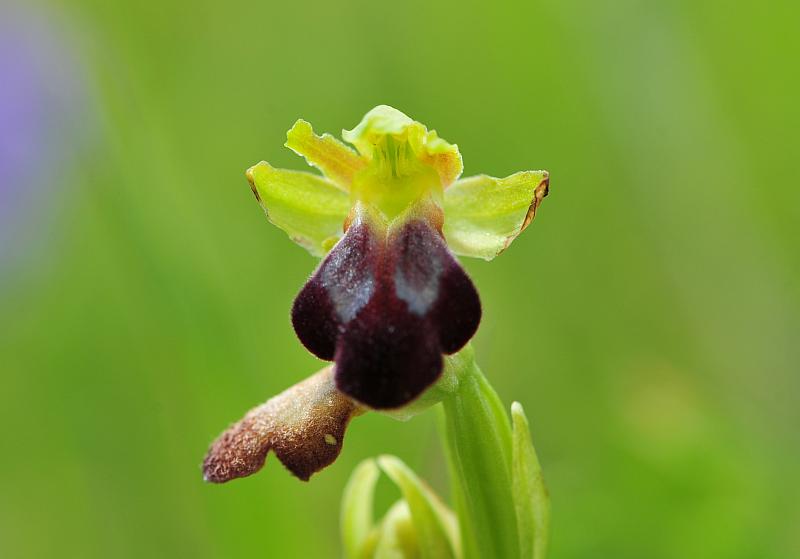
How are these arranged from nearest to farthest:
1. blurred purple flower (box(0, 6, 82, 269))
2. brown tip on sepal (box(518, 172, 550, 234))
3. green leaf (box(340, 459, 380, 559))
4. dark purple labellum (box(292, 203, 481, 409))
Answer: dark purple labellum (box(292, 203, 481, 409)) → brown tip on sepal (box(518, 172, 550, 234)) → green leaf (box(340, 459, 380, 559)) → blurred purple flower (box(0, 6, 82, 269))

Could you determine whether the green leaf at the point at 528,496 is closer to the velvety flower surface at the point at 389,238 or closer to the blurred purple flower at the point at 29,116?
the velvety flower surface at the point at 389,238

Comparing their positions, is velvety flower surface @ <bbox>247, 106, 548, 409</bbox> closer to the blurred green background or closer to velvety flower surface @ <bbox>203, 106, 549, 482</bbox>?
velvety flower surface @ <bbox>203, 106, 549, 482</bbox>

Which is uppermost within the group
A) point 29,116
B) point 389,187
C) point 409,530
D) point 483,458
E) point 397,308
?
point 29,116

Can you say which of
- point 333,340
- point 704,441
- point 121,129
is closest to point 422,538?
point 333,340

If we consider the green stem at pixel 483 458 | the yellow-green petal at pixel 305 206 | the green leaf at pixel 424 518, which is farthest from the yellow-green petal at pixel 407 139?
the green leaf at pixel 424 518

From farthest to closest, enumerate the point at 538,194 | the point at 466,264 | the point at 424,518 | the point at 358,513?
the point at 466,264 → the point at 358,513 → the point at 424,518 → the point at 538,194

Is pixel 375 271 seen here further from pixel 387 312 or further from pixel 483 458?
pixel 483 458

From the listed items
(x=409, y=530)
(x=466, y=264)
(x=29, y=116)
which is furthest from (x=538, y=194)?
(x=29, y=116)

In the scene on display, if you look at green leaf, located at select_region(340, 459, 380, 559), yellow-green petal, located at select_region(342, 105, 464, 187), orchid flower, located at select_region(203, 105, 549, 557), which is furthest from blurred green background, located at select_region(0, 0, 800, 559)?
yellow-green petal, located at select_region(342, 105, 464, 187)
